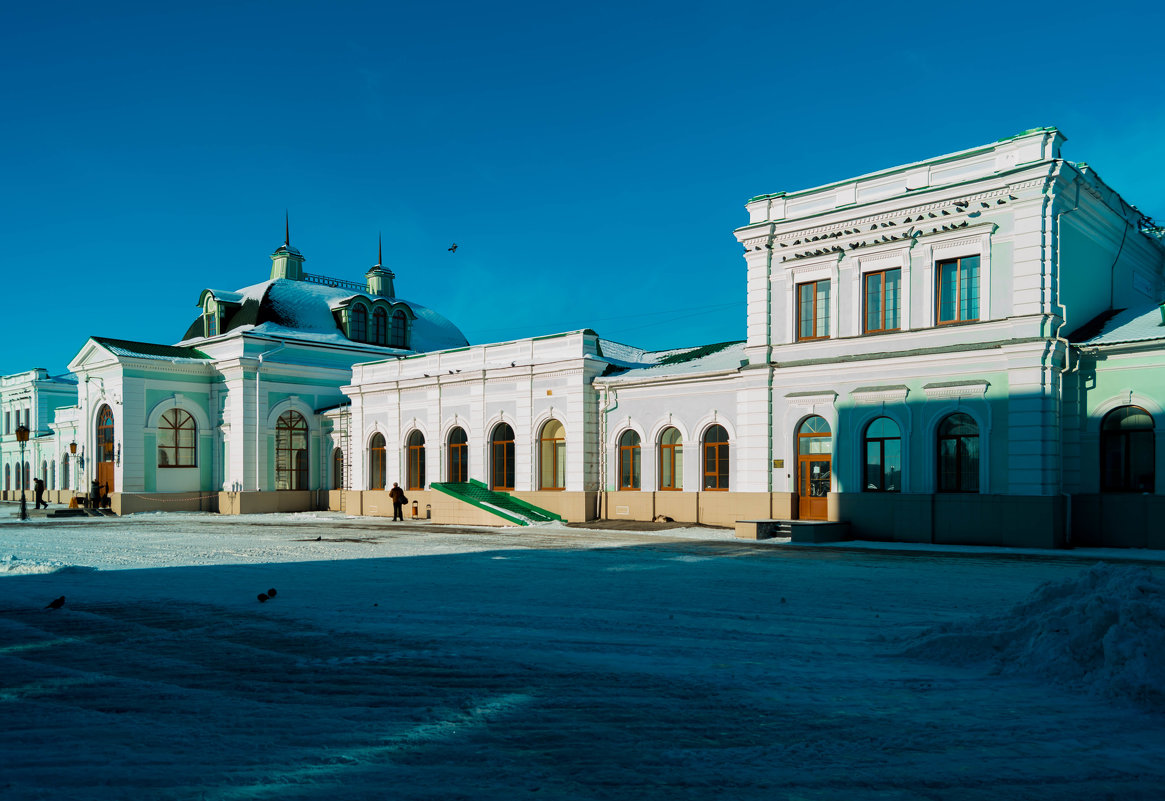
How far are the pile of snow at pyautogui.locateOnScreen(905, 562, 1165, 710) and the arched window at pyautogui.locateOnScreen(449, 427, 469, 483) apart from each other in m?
25.2

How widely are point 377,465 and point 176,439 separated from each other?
998 centimetres

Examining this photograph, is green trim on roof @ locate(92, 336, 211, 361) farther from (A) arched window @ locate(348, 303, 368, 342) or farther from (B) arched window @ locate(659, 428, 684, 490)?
(B) arched window @ locate(659, 428, 684, 490)

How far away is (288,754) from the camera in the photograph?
5.46 meters

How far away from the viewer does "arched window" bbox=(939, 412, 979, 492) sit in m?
20.8

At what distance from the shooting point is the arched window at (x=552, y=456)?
2975 centimetres

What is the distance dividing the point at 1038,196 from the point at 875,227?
3.85 m

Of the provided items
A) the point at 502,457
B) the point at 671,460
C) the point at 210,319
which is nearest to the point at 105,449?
the point at 210,319

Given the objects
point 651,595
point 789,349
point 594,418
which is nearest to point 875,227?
point 789,349

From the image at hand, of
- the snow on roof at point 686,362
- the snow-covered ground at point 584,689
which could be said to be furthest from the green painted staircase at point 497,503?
the snow-covered ground at point 584,689

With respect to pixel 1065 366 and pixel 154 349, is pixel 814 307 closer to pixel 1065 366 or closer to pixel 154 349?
pixel 1065 366

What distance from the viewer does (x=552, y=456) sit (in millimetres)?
30078

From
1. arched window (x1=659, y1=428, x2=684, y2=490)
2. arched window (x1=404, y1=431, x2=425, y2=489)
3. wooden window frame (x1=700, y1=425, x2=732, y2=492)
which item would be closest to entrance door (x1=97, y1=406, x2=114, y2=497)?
arched window (x1=404, y1=431, x2=425, y2=489)

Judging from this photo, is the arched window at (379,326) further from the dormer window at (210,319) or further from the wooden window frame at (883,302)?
the wooden window frame at (883,302)

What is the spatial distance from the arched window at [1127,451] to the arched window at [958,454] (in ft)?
8.61
